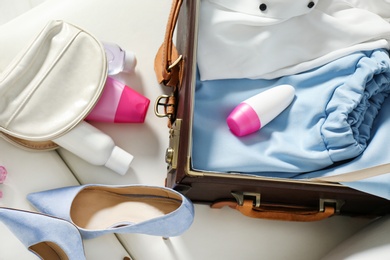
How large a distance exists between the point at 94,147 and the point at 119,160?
0.14 ft

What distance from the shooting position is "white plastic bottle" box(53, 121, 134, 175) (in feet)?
2.17

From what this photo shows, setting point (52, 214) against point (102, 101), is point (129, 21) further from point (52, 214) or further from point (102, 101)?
point (52, 214)

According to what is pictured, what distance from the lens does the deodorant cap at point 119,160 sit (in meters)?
0.68

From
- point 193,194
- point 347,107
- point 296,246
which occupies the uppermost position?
point 347,107

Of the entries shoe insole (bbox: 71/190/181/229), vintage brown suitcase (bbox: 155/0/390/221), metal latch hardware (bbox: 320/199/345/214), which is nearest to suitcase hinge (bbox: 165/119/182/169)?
Answer: vintage brown suitcase (bbox: 155/0/390/221)

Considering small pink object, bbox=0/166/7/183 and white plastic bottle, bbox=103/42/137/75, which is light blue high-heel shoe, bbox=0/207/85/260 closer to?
small pink object, bbox=0/166/7/183

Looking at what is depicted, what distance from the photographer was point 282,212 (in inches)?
27.9

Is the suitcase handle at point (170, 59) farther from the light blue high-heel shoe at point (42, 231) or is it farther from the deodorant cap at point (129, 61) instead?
the light blue high-heel shoe at point (42, 231)

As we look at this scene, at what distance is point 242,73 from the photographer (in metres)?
0.68

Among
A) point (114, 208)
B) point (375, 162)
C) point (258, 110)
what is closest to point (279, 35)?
point (258, 110)

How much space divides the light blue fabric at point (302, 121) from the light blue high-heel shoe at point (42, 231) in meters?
0.19

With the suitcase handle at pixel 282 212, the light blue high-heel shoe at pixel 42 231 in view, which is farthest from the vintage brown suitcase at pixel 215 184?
the light blue high-heel shoe at pixel 42 231

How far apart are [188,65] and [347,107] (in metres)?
0.22

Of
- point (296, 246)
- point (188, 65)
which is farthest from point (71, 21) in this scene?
point (296, 246)
